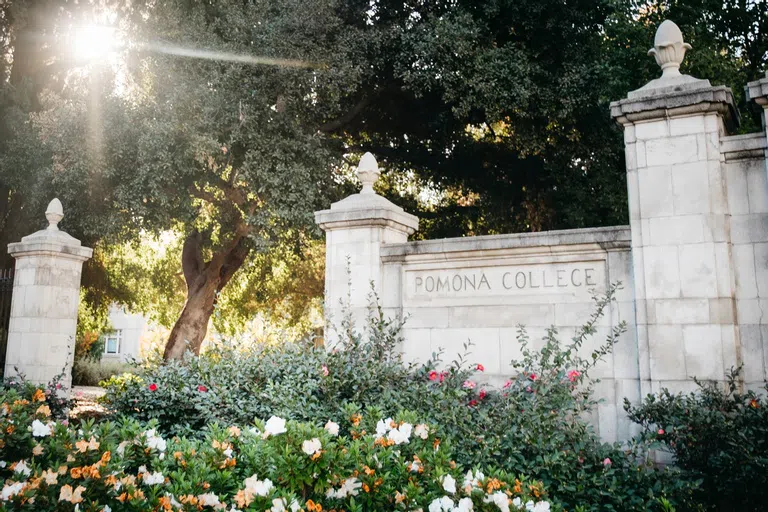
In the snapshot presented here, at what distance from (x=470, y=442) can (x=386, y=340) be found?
1630 millimetres

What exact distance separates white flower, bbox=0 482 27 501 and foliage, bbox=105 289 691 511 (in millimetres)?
1794

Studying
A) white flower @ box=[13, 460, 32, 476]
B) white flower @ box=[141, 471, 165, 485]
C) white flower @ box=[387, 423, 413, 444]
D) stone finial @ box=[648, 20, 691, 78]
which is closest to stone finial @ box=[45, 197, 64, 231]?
white flower @ box=[13, 460, 32, 476]

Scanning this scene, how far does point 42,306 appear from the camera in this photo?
9953 mm

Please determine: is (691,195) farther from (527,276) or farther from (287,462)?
(287,462)

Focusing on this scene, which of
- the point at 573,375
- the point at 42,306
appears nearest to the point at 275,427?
the point at 573,375

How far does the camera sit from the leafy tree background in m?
12.5

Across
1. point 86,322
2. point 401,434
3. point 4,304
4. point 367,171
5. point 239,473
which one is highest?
point 367,171

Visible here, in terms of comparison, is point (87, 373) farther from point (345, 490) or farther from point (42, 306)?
point (345, 490)

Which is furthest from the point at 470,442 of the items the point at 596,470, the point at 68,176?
the point at 68,176

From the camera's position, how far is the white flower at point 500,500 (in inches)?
118

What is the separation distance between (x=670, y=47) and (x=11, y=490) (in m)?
6.22

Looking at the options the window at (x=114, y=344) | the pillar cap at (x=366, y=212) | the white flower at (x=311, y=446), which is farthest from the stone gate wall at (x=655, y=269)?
the window at (x=114, y=344)

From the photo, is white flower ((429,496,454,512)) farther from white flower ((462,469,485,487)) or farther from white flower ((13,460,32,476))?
white flower ((13,460,32,476))

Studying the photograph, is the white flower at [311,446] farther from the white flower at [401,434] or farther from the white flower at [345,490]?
the white flower at [401,434]
